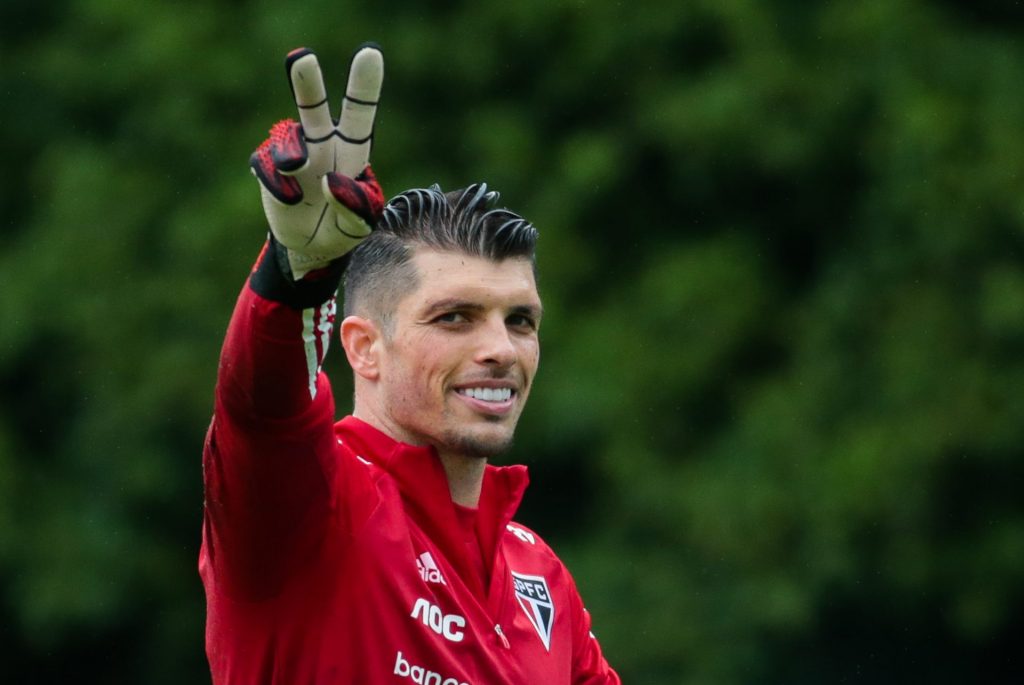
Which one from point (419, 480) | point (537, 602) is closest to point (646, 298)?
point (537, 602)

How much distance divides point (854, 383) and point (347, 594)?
8710mm

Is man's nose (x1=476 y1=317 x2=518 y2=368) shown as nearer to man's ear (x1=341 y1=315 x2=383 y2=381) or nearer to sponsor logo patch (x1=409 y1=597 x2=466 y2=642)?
man's ear (x1=341 y1=315 x2=383 y2=381)

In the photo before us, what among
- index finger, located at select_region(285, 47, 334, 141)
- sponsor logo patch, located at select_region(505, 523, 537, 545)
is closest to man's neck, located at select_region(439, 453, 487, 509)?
sponsor logo patch, located at select_region(505, 523, 537, 545)

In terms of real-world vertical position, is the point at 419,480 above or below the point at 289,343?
below

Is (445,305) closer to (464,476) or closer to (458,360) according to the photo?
(458,360)

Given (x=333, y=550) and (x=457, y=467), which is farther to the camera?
(x=457, y=467)

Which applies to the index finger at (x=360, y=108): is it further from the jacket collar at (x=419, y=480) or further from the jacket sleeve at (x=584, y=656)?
the jacket sleeve at (x=584, y=656)

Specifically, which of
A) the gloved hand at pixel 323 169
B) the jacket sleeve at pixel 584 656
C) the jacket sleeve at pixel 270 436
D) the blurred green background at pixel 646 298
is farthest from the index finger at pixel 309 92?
the blurred green background at pixel 646 298

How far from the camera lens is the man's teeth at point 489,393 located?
4230mm

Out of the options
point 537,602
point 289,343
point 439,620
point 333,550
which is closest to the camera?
point 289,343

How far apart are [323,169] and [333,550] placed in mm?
962

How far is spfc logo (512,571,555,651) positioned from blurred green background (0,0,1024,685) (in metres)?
7.18

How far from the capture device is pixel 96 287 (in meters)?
13.2

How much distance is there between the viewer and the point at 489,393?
425 cm
